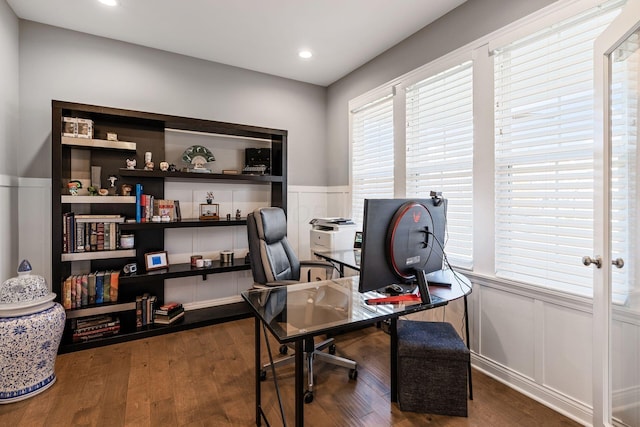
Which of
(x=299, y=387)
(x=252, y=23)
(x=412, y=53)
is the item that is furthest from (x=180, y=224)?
(x=412, y=53)

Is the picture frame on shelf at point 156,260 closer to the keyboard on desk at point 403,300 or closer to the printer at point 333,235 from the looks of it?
the printer at point 333,235

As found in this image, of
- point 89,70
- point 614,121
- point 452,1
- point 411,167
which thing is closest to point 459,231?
point 411,167

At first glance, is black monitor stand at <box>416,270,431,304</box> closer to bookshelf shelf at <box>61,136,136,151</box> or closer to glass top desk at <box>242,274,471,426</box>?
glass top desk at <box>242,274,471,426</box>

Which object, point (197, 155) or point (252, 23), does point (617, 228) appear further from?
point (197, 155)

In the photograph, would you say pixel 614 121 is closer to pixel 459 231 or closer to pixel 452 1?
pixel 459 231

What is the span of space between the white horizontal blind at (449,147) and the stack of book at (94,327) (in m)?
2.91

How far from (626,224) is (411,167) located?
5.21 feet

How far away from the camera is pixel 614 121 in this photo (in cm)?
139

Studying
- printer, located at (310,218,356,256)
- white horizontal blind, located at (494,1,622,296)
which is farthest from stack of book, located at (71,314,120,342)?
white horizontal blind, located at (494,1,622,296)

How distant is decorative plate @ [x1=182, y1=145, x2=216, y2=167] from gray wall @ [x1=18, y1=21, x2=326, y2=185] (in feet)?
1.23

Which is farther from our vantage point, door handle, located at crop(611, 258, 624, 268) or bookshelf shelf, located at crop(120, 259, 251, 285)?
bookshelf shelf, located at crop(120, 259, 251, 285)

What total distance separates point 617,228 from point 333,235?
194cm

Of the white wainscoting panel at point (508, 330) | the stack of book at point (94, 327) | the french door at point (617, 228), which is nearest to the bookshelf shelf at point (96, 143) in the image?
the stack of book at point (94, 327)

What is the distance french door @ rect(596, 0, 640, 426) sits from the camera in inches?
50.7
